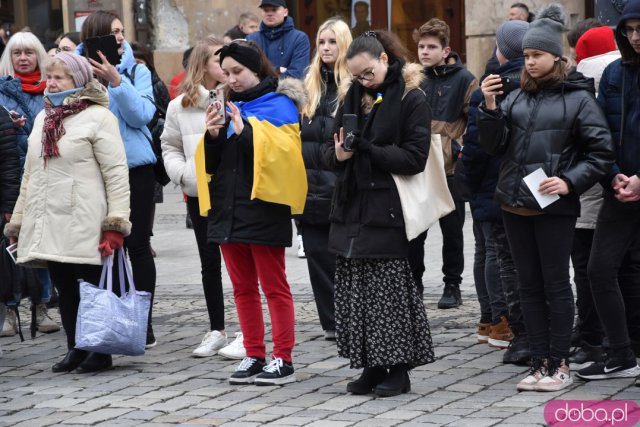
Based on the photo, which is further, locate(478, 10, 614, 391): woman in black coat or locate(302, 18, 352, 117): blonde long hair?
locate(302, 18, 352, 117): blonde long hair

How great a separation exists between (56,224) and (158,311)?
2.30 metres

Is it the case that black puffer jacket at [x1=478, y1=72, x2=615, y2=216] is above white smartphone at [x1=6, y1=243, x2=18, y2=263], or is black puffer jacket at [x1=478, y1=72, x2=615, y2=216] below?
above

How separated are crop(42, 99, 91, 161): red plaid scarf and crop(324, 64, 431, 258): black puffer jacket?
1.68 m

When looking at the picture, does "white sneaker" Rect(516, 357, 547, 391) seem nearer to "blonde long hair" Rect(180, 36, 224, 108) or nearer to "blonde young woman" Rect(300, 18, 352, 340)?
"blonde young woman" Rect(300, 18, 352, 340)

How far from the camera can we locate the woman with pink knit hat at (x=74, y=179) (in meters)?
7.62

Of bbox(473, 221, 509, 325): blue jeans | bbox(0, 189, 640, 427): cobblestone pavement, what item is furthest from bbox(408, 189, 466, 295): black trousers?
bbox(473, 221, 509, 325): blue jeans

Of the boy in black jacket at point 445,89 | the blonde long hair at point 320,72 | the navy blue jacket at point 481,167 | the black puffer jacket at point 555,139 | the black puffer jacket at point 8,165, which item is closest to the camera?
the black puffer jacket at point 555,139

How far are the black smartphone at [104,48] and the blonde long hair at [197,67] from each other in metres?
0.44

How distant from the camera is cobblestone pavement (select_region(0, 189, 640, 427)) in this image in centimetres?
642

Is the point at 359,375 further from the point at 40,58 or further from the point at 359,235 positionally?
the point at 40,58

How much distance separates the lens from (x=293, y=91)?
7.34 metres

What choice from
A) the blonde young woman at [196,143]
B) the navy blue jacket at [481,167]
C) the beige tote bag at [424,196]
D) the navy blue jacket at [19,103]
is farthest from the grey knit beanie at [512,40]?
the navy blue jacket at [19,103]

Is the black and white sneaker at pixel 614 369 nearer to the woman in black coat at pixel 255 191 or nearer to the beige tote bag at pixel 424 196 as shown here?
the beige tote bag at pixel 424 196

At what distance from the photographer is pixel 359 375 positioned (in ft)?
24.0
